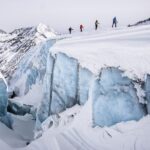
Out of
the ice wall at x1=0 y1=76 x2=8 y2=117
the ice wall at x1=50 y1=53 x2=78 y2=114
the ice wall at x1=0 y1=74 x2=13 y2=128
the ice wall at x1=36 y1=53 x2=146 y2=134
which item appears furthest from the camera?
the ice wall at x1=0 y1=76 x2=8 y2=117

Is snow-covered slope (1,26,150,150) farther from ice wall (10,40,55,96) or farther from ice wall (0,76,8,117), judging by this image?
ice wall (10,40,55,96)

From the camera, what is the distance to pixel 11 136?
19.6 metres

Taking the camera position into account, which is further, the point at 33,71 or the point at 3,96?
the point at 33,71

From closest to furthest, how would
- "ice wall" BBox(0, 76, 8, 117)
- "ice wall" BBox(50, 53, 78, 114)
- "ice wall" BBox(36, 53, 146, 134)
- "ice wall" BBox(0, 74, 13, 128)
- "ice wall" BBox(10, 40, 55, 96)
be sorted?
"ice wall" BBox(36, 53, 146, 134)
"ice wall" BBox(50, 53, 78, 114)
"ice wall" BBox(0, 74, 13, 128)
"ice wall" BBox(0, 76, 8, 117)
"ice wall" BBox(10, 40, 55, 96)

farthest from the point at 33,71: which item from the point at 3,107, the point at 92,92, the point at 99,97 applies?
the point at 99,97

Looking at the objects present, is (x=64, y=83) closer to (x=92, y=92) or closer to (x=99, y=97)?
(x=92, y=92)

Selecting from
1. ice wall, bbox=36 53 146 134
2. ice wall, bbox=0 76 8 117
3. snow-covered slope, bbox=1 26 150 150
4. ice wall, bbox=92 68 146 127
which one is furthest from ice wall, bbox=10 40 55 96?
ice wall, bbox=92 68 146 127

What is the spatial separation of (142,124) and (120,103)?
172 centimetres

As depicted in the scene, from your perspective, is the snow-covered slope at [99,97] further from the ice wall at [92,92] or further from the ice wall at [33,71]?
the ice wall at [33,71]

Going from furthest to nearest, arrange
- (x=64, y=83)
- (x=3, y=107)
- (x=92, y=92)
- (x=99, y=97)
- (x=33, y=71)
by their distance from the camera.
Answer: (x=33, y=71)
(x=3, y=107)
(x=64, y=83)
(x=92, y=92)
(x=99, y=97)

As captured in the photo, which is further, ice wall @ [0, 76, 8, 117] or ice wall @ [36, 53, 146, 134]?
ice wall @ [0, 76, 8, 117]

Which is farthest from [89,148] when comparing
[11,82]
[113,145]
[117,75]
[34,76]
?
[11,82]

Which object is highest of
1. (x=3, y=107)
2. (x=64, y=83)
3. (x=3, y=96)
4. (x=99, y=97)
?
(x=99, y=97)

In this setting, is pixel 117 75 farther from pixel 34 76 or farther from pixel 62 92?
pixel 34 76
